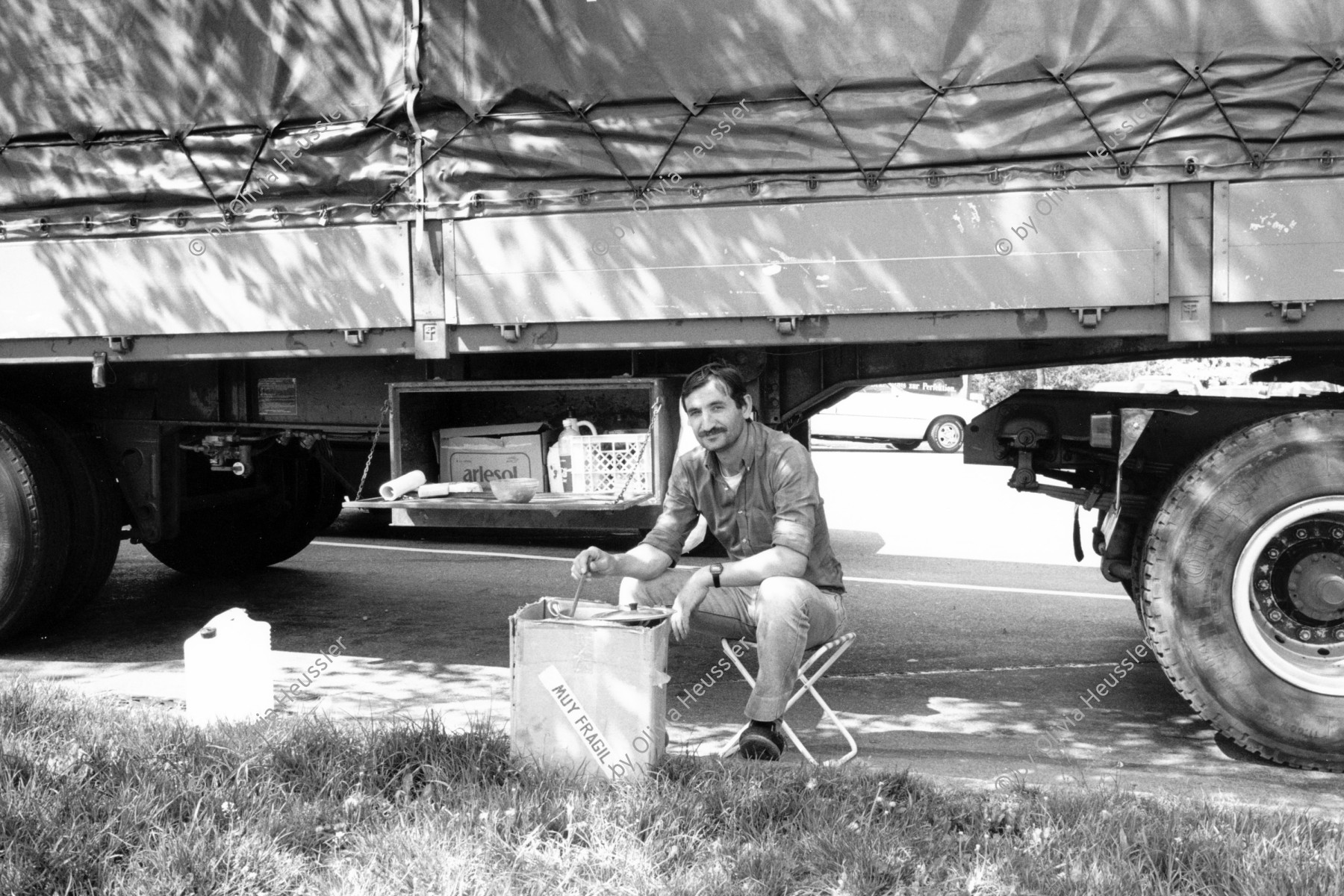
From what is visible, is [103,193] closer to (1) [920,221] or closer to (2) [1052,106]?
(1) [920,221]

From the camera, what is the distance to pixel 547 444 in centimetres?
557

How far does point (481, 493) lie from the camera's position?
550cm

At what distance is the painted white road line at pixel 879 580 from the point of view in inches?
316

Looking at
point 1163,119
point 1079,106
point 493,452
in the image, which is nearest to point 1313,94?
point 1163,119

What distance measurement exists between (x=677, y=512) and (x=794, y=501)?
0.49 metres

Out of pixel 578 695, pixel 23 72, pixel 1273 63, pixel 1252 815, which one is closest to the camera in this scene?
pixel 1252 815

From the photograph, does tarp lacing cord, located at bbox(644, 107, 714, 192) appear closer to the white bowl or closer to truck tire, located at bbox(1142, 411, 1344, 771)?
the white bowl

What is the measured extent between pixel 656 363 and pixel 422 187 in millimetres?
1196

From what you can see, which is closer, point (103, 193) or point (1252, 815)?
point (1252, 815)

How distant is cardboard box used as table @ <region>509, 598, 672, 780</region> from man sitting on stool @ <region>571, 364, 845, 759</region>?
34 cm

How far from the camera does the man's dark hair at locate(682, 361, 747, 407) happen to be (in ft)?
15.2

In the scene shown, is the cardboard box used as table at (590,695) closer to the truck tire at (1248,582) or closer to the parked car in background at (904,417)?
the truck tire at (1248,582)

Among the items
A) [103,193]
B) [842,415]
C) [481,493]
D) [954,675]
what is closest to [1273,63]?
[954,675]

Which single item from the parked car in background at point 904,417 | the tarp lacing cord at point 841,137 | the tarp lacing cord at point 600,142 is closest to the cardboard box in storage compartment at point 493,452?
the tarp lacing cord at point 600,142
